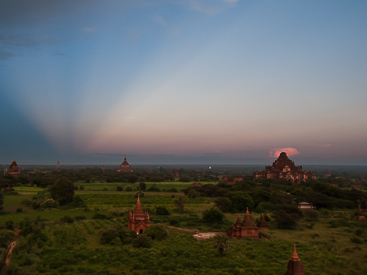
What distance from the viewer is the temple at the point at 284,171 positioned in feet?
282

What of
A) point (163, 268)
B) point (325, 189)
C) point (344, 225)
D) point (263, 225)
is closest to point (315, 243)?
point (263, 225)

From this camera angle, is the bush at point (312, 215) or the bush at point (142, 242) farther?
the bush at point (312, 215)

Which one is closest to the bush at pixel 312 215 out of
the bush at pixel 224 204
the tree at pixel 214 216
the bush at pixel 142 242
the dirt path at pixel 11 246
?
the bush at pixel 224 204

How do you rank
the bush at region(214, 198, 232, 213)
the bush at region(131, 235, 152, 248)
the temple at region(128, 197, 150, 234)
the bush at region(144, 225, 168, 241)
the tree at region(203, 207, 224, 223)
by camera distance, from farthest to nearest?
the bush at region(214, 198, 232, 213) → the tree at region(203, 207, 224, 223) → the temple at region(128, 197, 150, 234) → the bush at region(144, 225, 168, 241) → the bush at region(131, 235, 152, 248)

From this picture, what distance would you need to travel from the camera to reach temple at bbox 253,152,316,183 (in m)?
85.9

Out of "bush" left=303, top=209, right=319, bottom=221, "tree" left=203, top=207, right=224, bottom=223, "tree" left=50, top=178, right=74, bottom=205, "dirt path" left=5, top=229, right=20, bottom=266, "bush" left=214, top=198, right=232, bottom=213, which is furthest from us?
"tree" left=50, top=178, right=74, bottom=205

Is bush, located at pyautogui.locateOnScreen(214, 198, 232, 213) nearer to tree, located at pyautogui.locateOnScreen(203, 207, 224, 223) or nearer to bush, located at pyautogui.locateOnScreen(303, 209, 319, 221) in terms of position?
tree, located at pyautogui.locateOnScreen(203, 207, 224, 223)

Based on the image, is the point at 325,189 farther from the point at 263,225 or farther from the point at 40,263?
the point at 40,263

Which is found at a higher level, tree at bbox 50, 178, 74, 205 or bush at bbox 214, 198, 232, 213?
tree at bbox 50, 178, 74, 205

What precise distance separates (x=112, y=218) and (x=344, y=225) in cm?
2609

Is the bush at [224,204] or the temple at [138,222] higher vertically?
the temple at [138,222]

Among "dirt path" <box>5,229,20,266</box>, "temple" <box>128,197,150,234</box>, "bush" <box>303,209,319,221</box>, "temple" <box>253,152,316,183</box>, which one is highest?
"temple" <box>253,152,316,183</box>

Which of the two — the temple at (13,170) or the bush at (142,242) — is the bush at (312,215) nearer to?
the bush at (142,242)

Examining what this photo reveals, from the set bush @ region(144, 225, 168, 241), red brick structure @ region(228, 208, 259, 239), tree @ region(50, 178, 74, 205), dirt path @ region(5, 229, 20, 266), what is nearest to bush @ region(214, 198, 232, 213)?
red brick structure @ region(228, 208, 259, 239)
